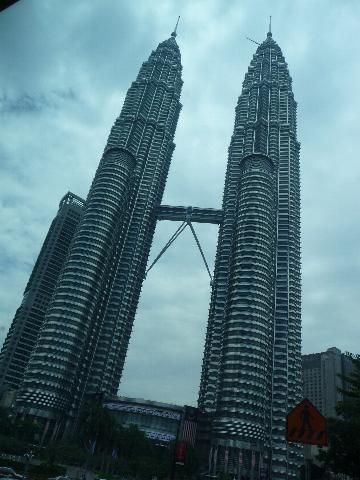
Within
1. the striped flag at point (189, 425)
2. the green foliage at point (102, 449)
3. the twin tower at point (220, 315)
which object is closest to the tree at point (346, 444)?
the green foliage at point (102, 449)

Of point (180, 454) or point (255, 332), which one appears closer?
point (180, 454)

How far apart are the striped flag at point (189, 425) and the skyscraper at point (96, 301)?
34770 millimetres

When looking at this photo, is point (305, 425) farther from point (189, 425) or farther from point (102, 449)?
point (189, 425)

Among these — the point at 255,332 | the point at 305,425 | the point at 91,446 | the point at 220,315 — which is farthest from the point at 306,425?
the point at 220,315

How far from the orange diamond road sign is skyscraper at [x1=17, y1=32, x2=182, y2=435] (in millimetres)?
134572

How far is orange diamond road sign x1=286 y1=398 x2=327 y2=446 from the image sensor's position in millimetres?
10641

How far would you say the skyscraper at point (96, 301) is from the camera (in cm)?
13500

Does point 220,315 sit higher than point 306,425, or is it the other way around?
point 220,315

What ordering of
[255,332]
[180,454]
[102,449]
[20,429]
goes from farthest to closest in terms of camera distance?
[255,332] → [20,429] → [102,449] → [180,454]

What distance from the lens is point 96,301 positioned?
153125 mm

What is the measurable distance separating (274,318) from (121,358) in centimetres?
6169

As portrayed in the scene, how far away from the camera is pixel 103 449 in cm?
11062

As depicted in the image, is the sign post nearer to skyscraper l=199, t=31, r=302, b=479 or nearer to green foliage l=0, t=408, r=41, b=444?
green foliage l=0, t=408, r=41, b=444

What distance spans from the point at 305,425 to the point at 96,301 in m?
147
